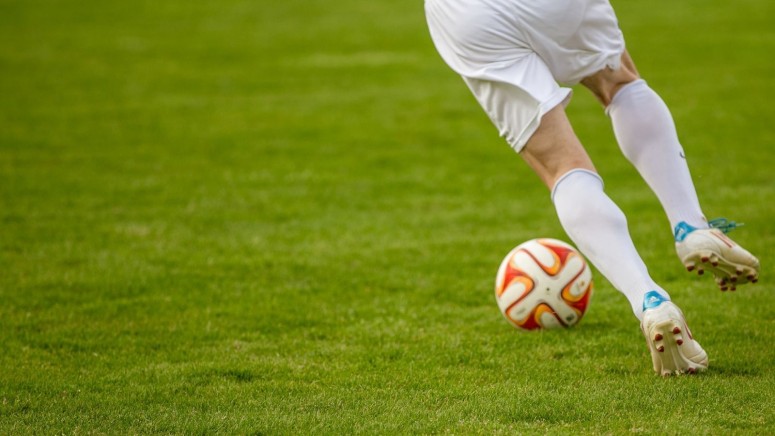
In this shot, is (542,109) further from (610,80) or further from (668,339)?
(668,339)

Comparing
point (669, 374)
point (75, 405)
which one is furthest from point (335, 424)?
point (669, 374)

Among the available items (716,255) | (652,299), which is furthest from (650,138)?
(652,299)

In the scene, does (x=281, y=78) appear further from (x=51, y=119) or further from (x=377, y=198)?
(x=377, y=198)

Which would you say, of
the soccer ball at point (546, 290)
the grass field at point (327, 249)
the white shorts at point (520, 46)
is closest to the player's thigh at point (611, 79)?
the white shorts at point (520, 46)

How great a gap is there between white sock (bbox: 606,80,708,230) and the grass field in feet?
2.43

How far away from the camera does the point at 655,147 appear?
4.93 m

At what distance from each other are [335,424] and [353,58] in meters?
14.7

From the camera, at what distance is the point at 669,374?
4527mm

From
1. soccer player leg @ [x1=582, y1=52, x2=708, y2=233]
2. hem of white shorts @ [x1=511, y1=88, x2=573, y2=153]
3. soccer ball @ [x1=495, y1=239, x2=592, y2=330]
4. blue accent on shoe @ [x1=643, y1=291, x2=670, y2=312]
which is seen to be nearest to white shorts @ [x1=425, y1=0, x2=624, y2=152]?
hem of white shorts @ [x1=511, y1=88, x2=573, y2=153]

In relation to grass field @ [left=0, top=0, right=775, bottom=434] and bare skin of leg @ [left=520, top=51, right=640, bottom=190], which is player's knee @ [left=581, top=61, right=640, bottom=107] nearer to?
bare skin of leg @ [left=520, top=51, right=640, bottom=190]

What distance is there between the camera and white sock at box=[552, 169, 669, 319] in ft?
14.5

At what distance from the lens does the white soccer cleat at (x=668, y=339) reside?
4238 millimetres

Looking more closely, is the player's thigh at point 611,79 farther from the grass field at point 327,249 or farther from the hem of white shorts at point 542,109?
the grass field at point 327,249

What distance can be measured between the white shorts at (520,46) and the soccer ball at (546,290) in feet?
4.41
